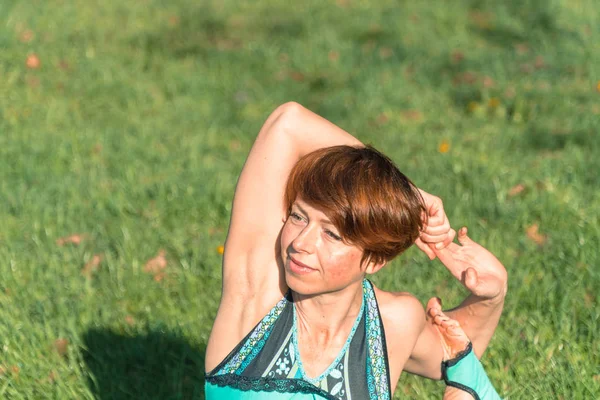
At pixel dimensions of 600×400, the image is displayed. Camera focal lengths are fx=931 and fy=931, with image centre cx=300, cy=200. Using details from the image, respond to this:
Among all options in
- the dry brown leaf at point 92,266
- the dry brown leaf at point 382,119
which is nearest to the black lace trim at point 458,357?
the dry brown leaf at point 92,266

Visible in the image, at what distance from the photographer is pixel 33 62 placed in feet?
23.8

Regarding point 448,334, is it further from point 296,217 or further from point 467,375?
point 296,217

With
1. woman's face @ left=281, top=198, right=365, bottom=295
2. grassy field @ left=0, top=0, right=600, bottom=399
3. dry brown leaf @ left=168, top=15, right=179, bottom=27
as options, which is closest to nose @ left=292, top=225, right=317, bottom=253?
woman's face @ left=281, top=198, right=365, bottom=295

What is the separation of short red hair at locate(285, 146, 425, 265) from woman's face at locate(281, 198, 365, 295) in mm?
28

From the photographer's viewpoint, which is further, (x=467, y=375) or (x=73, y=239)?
(x=73, y=239)

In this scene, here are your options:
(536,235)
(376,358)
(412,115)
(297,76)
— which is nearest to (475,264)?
(376,358)

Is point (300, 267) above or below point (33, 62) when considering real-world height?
above

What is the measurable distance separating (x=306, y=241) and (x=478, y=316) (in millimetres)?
856

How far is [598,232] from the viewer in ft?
15.1

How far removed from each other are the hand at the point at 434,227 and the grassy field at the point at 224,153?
3.82ft

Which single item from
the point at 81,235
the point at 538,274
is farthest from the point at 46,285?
the point at 538,274

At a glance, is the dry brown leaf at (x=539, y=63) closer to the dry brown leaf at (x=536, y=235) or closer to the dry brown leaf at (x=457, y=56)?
the dry brown leaf at (x=457, y=56)

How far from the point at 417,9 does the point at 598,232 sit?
186 inches

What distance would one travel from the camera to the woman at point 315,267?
95.0 inches
